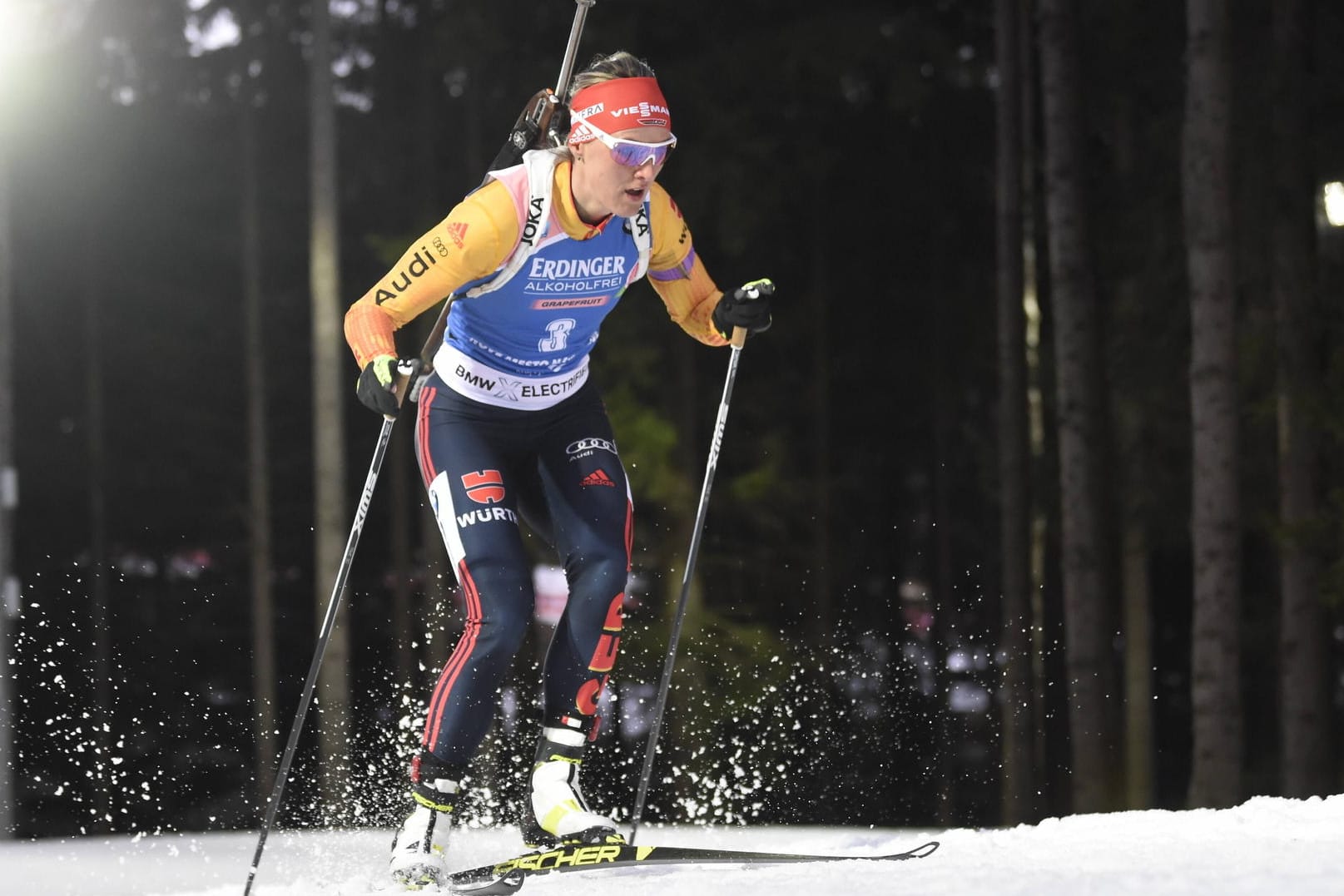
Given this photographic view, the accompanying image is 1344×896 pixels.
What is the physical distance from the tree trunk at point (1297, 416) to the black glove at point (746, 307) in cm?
691

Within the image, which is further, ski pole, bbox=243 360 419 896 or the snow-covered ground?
ski pole, bbox=243 360 419 896

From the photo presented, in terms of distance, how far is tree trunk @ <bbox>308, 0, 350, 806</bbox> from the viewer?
50.6 ft

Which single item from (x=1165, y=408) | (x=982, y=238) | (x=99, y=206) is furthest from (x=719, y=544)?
(x=99, y=206)

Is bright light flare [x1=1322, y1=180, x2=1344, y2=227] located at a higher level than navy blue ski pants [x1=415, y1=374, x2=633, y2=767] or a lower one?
higher

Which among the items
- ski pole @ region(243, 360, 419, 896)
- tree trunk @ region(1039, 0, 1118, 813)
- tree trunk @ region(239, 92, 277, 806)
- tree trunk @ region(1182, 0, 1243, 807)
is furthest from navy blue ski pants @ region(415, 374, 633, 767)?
tree trunk @ region(239, 92, 277, 806)

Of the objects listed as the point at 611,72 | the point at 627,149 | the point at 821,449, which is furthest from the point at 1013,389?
the point at 627,149

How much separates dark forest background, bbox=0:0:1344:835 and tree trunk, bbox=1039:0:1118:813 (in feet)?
0.13

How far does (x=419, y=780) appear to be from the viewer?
5238mm

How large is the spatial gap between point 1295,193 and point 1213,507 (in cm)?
327

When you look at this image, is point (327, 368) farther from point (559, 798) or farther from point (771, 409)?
point (559, 798)

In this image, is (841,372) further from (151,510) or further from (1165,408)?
(151,510)

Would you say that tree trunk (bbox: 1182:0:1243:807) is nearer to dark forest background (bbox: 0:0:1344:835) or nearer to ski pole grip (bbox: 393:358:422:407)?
dark forest background (bbox: 0:0:1344:835)

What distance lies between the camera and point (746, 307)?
226 inches

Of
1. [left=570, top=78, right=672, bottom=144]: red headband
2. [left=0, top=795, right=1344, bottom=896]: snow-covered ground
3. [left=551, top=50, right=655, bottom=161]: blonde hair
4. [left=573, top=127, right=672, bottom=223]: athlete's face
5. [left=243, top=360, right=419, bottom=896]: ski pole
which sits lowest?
[left=0, top=795, right=1344, bottom=896]: snow-covered ground
